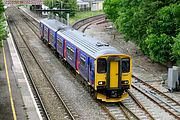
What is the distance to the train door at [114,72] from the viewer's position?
71.4 feet

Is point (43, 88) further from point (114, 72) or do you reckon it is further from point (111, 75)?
Answer: point (114, 72)

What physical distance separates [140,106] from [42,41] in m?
25.4

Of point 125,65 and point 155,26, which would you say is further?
point 155,26

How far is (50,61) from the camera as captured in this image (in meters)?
34.9

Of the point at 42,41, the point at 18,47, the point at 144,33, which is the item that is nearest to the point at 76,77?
the point at 144,33

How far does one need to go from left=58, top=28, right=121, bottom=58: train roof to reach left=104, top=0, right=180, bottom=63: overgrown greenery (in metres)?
4.38

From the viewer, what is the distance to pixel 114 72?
21.9 m

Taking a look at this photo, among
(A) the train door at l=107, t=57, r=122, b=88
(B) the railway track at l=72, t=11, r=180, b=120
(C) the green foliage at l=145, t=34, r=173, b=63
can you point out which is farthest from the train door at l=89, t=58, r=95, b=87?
(C) the green foliage at l=145, t=34, r=173, b=63

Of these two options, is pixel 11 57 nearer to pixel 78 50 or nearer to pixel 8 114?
pixel 78 50

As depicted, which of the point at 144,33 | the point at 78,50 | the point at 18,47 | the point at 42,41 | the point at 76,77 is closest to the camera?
the point at 78,50

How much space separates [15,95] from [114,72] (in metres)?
5.68

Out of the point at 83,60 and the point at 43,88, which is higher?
the point at 83,60

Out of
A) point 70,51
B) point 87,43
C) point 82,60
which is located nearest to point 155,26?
point 70,51

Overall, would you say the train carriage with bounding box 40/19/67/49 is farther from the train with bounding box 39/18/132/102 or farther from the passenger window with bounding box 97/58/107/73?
the passenger window with bounding box 97/58/107/73
